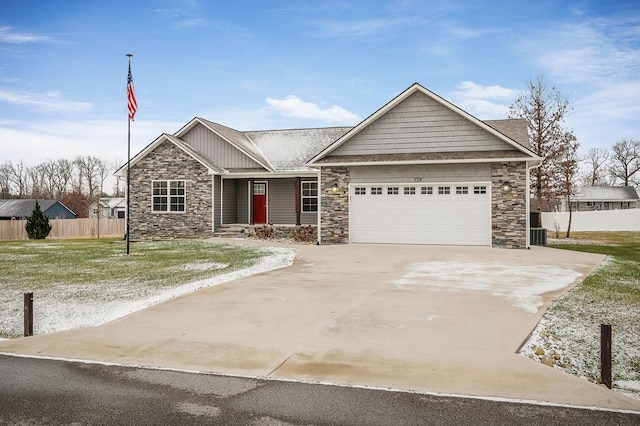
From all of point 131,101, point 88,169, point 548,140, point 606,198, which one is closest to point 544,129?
point 548,140

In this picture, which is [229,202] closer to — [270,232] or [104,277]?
[270,232]

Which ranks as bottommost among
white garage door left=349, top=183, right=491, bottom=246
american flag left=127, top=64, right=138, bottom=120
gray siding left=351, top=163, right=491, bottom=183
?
white garage door left=349, top=183, right=491, bottom=246

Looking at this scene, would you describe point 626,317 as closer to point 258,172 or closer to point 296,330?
point 296,330

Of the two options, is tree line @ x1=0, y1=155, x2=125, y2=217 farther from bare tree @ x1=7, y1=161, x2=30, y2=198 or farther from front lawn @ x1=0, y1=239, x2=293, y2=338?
front lawn @ x1=0, y1=239, x2=293, y2=338

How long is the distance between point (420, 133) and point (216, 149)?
1107 centimetres

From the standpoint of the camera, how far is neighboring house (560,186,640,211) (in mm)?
55344

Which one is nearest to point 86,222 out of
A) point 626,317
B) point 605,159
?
point 626,317

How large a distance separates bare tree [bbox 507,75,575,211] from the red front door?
1606 centimetres

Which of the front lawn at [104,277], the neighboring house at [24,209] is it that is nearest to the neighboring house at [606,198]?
the front lawn at [104,277]

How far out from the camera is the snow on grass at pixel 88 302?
8.12 metres

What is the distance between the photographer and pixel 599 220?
3653 cm

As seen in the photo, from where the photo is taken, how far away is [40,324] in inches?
317

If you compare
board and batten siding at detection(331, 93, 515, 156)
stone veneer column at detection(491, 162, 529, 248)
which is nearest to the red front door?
board and batten siding at detection(331, 93, 515, 156)

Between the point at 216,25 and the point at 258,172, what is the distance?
6.99 meters
